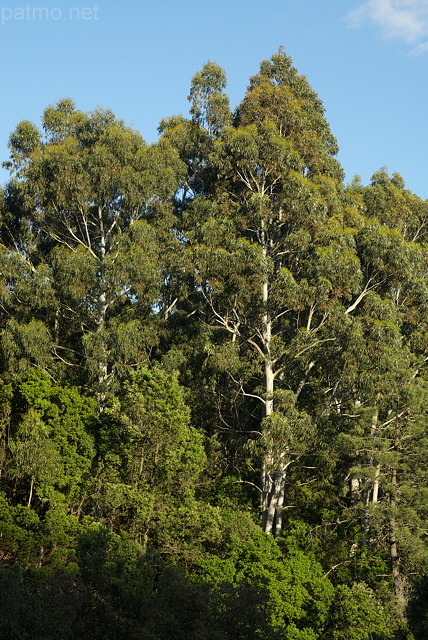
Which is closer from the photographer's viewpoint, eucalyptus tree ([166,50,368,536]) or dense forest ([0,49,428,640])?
dense forest ([0,49,428,640])

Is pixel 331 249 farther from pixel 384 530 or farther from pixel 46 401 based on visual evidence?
pixel 46 401

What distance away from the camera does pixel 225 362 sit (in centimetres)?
2558

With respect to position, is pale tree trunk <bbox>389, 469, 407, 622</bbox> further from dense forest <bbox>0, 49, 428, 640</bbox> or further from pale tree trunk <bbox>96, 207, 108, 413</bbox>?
pale tree trunk <bbox>96, 207, 108, 413</bbox>

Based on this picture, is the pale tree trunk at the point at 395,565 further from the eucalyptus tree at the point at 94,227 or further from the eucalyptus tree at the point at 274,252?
the eucalyptus tree at the point at 94,227

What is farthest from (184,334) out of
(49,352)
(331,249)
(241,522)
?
(241,522)

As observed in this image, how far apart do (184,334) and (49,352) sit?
5.93 m

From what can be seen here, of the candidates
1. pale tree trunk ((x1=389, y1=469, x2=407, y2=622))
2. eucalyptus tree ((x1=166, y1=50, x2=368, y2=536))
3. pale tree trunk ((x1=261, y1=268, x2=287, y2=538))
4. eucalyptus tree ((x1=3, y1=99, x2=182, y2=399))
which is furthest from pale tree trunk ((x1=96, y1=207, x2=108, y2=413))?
pale tree trunk ((x1=389, y1=469, x2=407, y2=622))

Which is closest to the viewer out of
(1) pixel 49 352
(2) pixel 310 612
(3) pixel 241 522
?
(2) pixel 310 612

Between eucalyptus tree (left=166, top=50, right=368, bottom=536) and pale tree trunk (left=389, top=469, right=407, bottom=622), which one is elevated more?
eucalyptus tree (left=166, top=50, right=368, bottom=536)

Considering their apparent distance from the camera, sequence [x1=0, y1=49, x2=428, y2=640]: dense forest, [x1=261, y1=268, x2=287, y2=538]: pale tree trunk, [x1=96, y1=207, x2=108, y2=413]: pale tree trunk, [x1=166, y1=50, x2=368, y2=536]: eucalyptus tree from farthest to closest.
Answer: [x1=96, y1=207, x2=108, y2=413]: pale tree trunk, [x1=166, y1=50, x2=368, y2=536]: eucalyptus tree, [x1=261, y1=268, x2=287, y2=538]: pale tree trunk, [x1=0, y1=49, x2=428, y2=640]: dense forest

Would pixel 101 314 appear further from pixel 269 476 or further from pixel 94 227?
pixel 269 476

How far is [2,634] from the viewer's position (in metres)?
12.1

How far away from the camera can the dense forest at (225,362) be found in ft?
71.1

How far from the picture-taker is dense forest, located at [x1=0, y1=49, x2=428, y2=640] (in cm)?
2166
